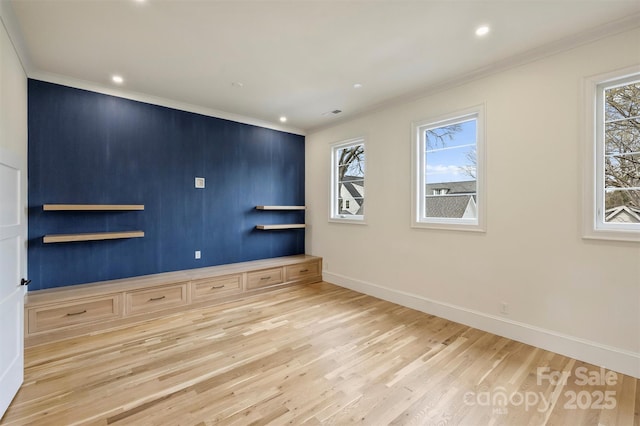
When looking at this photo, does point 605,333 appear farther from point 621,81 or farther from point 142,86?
point 142,86

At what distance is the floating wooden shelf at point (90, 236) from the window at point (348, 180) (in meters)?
2.96

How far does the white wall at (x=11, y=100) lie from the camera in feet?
6.89

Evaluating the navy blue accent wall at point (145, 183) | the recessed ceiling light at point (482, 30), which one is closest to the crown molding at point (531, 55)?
the recessed ceiling light at point (482, 30)

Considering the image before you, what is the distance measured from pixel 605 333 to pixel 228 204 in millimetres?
4555

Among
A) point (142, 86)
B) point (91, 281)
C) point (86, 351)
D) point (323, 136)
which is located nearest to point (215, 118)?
point (142, 86)

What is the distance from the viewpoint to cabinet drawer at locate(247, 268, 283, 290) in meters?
4.32

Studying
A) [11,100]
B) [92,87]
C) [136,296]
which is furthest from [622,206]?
[92,87]

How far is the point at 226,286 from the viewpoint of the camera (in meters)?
4.06

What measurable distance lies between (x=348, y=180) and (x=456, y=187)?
189 cm

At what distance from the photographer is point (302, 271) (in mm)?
4961

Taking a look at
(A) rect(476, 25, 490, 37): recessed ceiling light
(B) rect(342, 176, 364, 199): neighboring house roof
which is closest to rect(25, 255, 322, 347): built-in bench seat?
(B) rect(342, 176, 364, 199): neighboring house roof

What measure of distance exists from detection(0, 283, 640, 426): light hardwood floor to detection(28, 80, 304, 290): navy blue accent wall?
3.24 feet

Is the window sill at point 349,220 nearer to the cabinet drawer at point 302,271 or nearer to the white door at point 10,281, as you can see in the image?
the cabinet drawer at point 302,271

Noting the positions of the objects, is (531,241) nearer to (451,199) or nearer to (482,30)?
(451,199)
